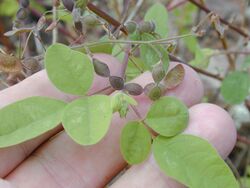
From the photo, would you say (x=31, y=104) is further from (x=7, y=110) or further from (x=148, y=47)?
(x=148, y=47)

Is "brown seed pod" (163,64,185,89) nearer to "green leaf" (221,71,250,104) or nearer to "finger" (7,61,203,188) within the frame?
"finger" (7,61,203,188)

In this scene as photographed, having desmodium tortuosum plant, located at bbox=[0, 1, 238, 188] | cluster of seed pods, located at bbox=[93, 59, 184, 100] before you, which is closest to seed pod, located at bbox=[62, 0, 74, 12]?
desmodium tortuosum plant, located at bbox=[0, 1, 238, 188]

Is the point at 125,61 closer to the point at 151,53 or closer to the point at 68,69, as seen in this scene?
the point at 151,53

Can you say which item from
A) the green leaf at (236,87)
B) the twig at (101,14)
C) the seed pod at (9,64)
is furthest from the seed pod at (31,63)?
the green leaf at (236,87)

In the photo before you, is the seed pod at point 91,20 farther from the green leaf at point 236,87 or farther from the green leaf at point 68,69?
the green leaf at point 236,87

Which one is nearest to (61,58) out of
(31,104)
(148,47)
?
(31,104)

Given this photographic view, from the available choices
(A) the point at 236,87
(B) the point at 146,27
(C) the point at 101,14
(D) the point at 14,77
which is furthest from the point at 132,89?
(A) the point at 236,87

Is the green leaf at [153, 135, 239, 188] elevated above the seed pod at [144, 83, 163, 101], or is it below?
below
